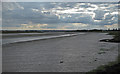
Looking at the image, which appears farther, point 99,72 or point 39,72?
point 39,72

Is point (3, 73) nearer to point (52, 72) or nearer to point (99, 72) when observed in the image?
point (52, 72)

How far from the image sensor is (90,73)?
7582mm

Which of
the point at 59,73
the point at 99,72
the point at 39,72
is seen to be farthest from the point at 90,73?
the point at 39,72

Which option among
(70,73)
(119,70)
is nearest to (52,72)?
(70,73)

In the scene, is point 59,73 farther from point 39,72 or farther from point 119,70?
point 119,70

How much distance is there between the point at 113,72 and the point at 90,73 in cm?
112

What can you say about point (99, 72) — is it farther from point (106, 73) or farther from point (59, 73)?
point (59, 73)

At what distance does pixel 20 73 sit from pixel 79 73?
3134 mm

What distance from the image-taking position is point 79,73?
7.96 m

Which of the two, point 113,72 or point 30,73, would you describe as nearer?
point 113,72

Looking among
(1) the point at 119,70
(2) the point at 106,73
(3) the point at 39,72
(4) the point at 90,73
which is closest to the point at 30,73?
(3) the point at 39,72

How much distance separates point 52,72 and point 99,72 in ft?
8.15

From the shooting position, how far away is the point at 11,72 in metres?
8.20

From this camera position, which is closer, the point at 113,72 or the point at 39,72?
the point at 113,72
